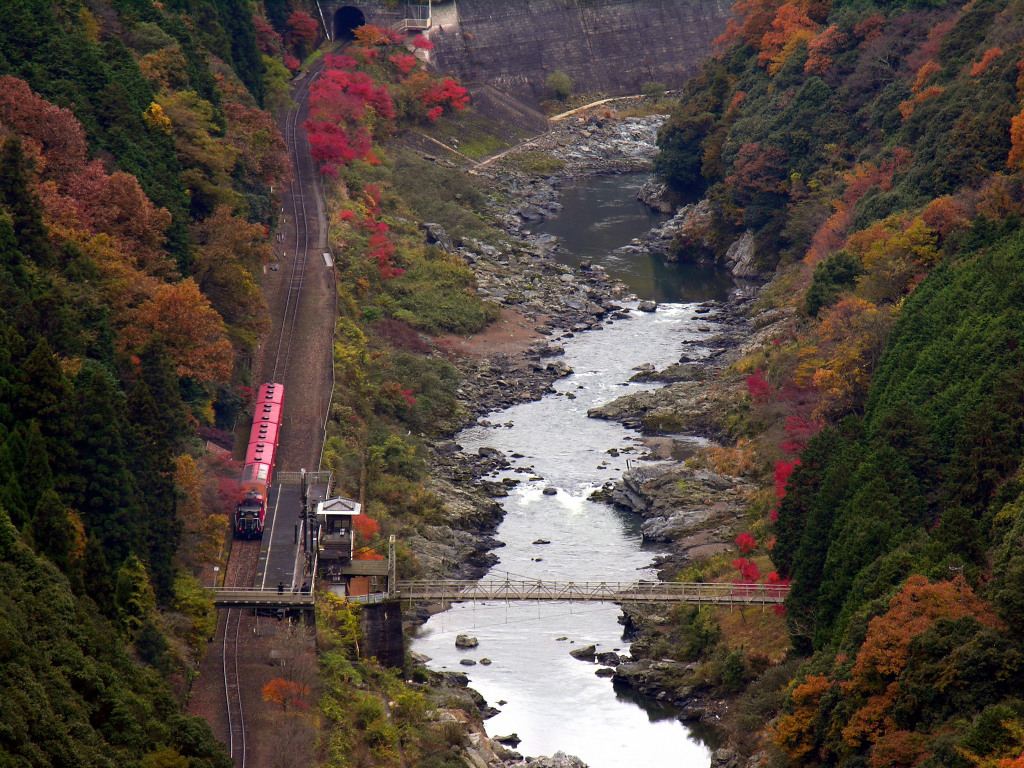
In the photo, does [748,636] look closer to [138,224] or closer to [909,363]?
[909,363]

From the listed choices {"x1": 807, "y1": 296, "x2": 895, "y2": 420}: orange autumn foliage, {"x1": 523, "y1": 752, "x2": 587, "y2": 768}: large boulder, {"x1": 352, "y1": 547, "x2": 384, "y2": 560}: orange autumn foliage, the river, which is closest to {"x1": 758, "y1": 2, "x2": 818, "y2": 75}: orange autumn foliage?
the river

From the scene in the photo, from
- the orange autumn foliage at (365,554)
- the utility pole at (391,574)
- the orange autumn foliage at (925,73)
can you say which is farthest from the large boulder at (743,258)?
the utility pole at (391,574)

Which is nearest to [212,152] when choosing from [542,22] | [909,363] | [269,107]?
[269,107]

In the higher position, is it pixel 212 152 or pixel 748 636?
pixel 212 152

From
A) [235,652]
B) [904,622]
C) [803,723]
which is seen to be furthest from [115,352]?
[904,622]

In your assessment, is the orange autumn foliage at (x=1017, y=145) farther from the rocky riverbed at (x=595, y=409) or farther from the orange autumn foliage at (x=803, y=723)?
the orange autumn foliage at (x=803, y=723)

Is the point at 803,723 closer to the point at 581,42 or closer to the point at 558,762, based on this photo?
the point at 558,762
